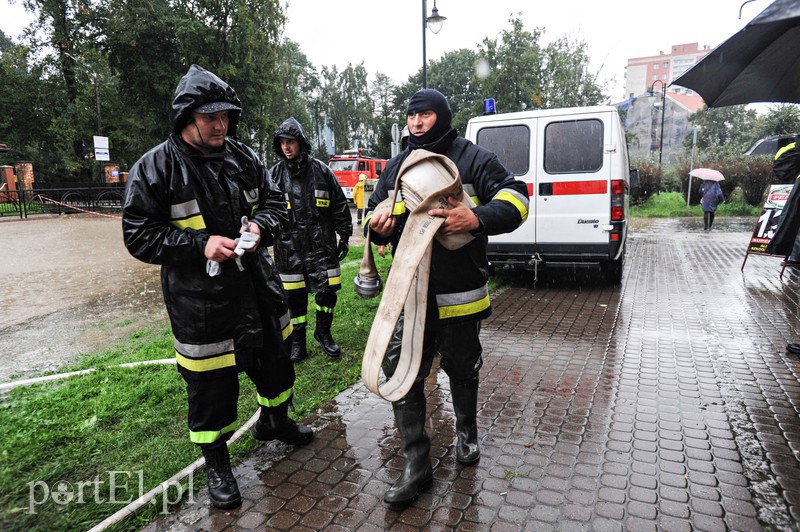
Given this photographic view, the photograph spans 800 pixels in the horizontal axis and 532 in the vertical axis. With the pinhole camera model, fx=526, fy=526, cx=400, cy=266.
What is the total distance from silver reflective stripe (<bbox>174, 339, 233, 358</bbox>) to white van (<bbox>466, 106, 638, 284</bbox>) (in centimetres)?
582

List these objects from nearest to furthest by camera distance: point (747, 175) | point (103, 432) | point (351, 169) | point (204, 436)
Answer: point (204, 436) < point (103, 432) < point (747, 175) < point (351, 169)

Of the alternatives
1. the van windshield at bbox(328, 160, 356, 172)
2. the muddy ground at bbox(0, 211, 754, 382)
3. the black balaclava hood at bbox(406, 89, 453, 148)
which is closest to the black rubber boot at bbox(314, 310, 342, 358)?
the muddy ground at bbox(0, 211, 754, 382)

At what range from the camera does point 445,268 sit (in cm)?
281

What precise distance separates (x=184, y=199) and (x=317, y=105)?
2630 inches

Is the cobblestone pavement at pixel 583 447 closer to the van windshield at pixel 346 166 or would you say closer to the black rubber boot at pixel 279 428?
the black rubber boot at pixel 279 428

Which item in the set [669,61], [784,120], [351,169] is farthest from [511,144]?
[669,61]

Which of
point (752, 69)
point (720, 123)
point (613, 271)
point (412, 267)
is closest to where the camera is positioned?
point (412, 267)

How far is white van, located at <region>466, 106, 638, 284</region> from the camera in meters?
7.43

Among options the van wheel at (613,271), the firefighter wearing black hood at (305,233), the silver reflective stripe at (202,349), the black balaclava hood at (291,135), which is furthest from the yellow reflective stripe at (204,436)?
the van wheel at (613,271)

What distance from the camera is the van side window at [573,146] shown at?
7.48 m

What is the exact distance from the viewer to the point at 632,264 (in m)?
10.6

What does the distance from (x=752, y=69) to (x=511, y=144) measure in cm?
347

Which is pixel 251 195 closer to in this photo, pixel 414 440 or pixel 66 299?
pixel 414 440

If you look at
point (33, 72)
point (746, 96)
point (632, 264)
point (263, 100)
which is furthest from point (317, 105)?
point (746, 96)
